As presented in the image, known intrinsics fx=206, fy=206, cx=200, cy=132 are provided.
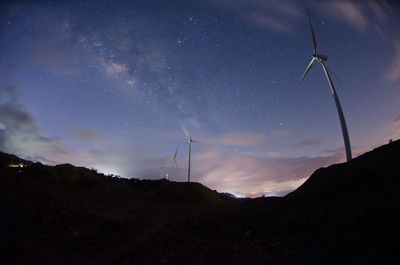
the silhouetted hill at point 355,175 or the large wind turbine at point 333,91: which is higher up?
the large wind turbine at point 333,91

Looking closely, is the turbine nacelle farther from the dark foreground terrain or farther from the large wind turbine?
the dark foreground terrain

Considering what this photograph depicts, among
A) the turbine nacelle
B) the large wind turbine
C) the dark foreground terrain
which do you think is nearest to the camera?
the dark foreground terrain

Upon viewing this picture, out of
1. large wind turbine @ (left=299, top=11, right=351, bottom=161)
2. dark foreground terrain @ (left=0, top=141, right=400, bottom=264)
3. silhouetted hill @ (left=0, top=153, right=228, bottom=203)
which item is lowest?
dark foreground terrain @ (left=0, top=141, right=400, bottom=264)

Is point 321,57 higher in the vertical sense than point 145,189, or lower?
higher

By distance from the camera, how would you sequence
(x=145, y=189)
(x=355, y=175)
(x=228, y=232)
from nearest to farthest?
1. (x=228, y=232)
2. (x=355, y=175)
3. (x=145, y=189)

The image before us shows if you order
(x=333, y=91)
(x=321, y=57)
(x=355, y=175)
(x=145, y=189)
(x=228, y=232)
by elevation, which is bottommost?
(x=228, y=232)

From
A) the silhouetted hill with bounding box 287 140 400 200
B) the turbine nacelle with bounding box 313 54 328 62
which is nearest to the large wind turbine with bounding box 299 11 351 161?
the turbine nacelle with bounding box 313 54 328 62

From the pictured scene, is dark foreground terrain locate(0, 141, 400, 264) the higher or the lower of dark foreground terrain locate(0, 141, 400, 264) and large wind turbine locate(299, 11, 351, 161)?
the lower

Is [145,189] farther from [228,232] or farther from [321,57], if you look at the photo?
[321,57]

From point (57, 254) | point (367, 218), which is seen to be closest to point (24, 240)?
point (57, 254)

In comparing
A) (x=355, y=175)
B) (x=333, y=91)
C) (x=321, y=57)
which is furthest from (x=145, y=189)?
(x=321, y=57)

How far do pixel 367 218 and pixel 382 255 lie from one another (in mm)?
3311

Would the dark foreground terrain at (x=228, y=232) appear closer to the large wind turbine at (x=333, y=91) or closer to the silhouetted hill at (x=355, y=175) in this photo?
the silhouetted hill at (x=355, y=175)

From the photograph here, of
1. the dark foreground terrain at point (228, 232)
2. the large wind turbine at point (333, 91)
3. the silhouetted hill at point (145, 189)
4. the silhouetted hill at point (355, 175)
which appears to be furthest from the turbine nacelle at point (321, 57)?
the silhouetted hill at point (145, 189)
